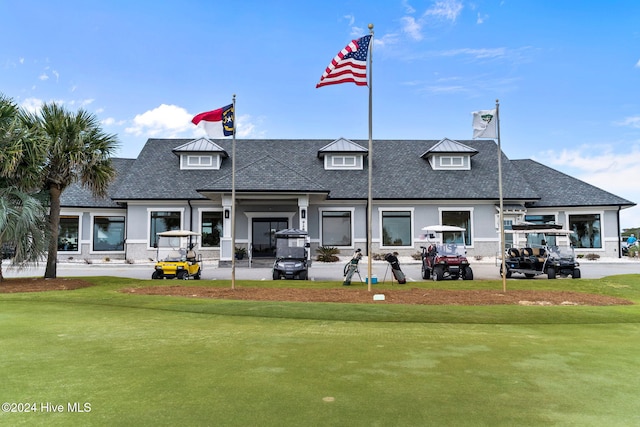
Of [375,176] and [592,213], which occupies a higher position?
[375,176]

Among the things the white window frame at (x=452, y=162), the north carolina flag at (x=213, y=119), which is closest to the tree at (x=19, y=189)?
the north carolina flag at (x=213, y=119)

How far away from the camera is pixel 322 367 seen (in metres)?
4.63

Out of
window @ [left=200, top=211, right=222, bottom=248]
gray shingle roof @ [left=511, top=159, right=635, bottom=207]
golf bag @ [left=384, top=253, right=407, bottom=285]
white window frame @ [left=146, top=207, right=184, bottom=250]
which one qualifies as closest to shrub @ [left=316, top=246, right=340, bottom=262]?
window @ [left=200, top=211, right=222, bottom=248]

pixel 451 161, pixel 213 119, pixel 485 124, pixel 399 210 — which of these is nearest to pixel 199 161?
pixel 399 210

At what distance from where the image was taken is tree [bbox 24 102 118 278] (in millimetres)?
14531

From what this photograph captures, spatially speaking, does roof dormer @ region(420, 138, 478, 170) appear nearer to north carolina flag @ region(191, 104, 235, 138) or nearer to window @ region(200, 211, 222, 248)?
window @ region(200, 211, 222, 248)

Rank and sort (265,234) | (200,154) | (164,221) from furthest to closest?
(200,154), (164,221), (265,234)

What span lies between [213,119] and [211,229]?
1377 centimetres

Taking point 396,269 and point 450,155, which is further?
point 450,155

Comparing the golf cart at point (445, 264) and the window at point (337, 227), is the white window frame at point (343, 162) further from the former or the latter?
the golf cart at point (445, 264)

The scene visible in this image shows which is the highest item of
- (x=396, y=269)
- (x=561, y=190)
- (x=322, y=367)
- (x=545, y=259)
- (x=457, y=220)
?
(x=561, y=190)

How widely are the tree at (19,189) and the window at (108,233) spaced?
44.1ft

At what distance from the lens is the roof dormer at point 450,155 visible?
29.1m

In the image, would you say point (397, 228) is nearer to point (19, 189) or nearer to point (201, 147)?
point (201, 147)
